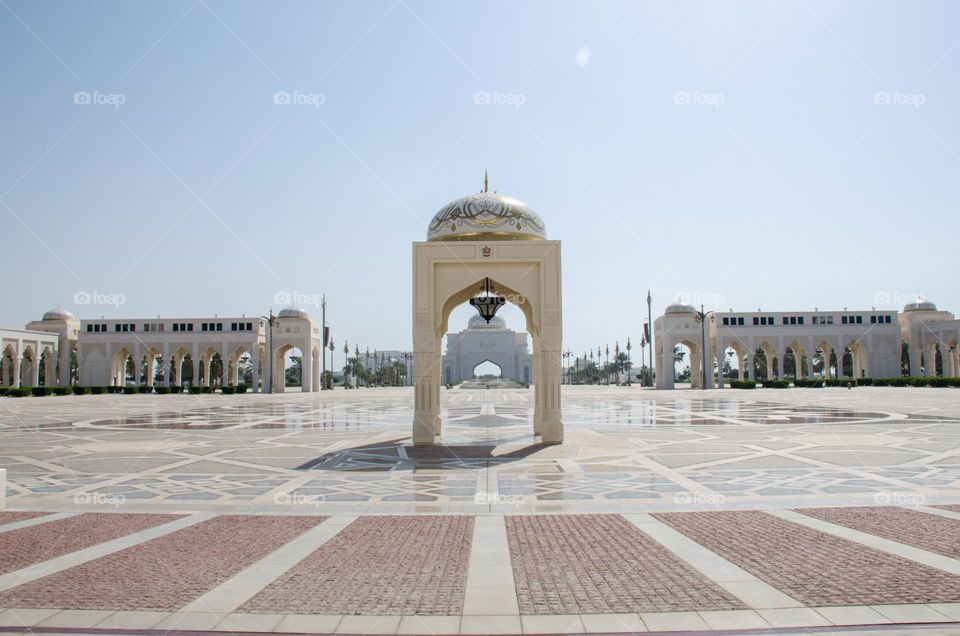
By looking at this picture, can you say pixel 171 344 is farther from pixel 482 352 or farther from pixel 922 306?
pixel 922 306

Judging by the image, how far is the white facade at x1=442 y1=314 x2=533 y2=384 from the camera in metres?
86.3

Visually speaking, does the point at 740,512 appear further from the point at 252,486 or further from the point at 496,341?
the point at 496,341

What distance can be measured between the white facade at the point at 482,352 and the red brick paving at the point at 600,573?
79760 millimetres

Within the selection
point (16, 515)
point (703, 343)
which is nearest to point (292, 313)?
point (703, 343)

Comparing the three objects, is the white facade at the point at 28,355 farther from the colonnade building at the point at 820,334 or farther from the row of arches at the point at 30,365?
the colonnade building at the point at 820,334

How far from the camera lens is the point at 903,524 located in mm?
6184

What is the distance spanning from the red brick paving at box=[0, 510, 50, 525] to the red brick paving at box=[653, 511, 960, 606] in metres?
6.36

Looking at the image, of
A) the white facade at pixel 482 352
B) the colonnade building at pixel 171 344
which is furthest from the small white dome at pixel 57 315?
the white facade at pixel 482 352

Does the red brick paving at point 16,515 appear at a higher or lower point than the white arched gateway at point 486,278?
lower

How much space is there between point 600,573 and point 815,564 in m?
1.61

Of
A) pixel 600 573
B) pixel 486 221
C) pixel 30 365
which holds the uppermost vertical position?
pixel 486 221

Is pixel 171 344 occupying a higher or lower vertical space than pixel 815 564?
higher

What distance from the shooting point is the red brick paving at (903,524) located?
5500 millimetres

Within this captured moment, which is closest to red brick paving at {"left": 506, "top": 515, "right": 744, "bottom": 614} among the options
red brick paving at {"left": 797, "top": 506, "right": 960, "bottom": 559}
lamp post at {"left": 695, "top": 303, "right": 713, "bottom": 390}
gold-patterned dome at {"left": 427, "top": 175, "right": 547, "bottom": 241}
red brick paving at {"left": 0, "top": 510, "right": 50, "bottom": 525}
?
red brick paving at {"left": 797, "top": 506, "right": 960, "bottom": 559}
